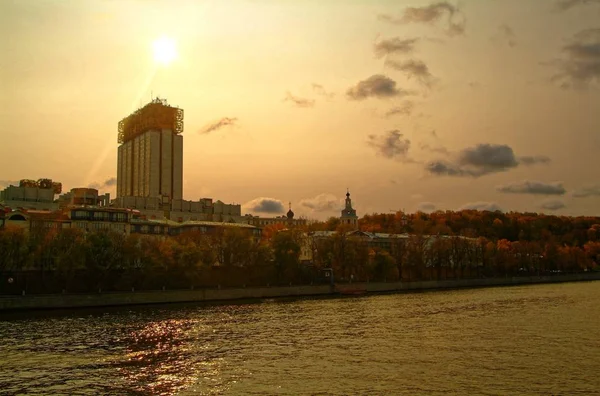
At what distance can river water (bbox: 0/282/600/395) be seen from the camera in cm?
3431

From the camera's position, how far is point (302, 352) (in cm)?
4453

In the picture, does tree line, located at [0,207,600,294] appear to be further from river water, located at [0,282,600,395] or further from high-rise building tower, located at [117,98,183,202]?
high-rise building tower, located at [117,98,183,202]

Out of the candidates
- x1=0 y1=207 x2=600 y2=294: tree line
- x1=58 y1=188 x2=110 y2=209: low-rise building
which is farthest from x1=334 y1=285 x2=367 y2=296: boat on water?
x1=58 y1=188 x2=110 y2=209: low-rise building

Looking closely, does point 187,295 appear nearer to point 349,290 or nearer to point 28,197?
point 349,290

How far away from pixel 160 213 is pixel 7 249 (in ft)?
264

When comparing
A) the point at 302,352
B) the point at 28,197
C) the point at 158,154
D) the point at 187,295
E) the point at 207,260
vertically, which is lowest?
the point at 302,352

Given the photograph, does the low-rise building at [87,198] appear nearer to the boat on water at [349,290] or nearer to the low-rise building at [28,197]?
the low-rise building at [28,197]

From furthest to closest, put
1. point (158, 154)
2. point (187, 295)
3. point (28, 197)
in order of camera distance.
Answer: point (158, 154) → point (28, 197) → point (187, 295)

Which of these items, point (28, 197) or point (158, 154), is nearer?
point (28, 197)

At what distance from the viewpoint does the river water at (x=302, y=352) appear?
34.3m

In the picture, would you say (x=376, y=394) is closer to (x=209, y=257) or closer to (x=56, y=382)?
(x=56, y=382)

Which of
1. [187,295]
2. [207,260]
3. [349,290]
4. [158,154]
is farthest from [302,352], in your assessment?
[158,154]

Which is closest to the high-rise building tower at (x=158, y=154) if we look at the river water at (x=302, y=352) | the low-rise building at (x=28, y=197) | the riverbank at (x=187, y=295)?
the low-rise building at (x=28, y=197)

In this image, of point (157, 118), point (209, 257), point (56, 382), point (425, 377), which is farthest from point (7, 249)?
point (157, 118)
